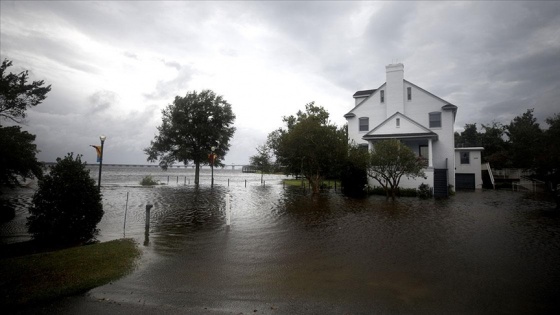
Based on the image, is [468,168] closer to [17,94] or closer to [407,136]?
[407,136]

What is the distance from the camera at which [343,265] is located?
712 cm

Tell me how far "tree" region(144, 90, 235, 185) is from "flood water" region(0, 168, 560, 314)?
82.8 feet

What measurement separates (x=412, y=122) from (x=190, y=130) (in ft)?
89.7

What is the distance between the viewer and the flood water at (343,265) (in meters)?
5.12

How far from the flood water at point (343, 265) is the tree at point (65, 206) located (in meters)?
1.15

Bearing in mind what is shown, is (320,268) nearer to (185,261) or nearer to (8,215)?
(185,261)

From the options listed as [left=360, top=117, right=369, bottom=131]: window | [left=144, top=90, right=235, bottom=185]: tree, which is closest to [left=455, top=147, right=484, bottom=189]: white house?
[left=360, top=117, right=369, bottom=131]: window

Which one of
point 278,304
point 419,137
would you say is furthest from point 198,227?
point 419,137

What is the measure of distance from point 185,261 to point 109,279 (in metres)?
1.80

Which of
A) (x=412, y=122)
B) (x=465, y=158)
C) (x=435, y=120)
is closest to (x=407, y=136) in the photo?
(x=412, y=122)

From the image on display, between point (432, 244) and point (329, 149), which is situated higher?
point (329, 149)

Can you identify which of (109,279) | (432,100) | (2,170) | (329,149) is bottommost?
(109,279)

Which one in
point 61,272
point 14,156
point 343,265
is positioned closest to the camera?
point 61,272

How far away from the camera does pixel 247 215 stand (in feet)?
48.4
